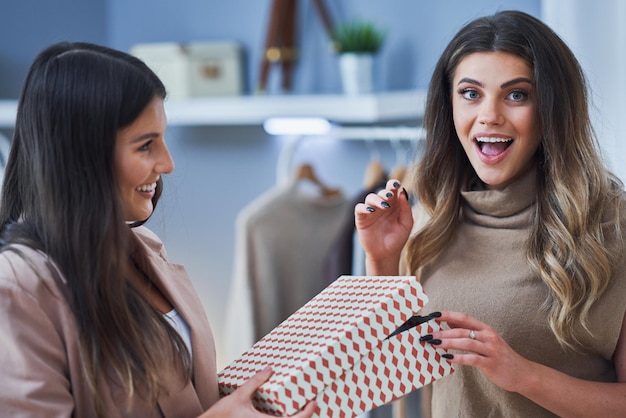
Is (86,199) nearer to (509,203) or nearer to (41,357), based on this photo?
(41,357)

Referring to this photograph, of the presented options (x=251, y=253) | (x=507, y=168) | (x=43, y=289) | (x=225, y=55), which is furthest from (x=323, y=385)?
(x=225, y=55)

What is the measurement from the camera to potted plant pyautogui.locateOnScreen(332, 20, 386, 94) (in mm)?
2838

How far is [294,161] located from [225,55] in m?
0.46

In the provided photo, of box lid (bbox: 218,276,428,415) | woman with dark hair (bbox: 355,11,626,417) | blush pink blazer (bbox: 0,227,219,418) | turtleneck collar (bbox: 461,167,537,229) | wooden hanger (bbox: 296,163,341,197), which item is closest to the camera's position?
blush pink blazer (bbox: 0,227,219,418)

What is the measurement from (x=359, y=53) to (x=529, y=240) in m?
1.44

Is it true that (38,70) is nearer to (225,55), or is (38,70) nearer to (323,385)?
(323,385)

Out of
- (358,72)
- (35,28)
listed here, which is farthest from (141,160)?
(35,28)

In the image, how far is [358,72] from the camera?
9.36 ft

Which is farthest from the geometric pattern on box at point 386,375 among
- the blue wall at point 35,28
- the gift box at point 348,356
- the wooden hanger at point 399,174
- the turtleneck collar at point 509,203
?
the blue wall at point 35,28

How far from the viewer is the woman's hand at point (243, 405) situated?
46.6 inches

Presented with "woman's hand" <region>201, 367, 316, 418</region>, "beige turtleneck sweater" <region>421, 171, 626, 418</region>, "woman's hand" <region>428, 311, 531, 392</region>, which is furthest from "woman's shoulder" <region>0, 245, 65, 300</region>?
"beige turtleneck sweater" <region>421, 171, 626, 418</region>

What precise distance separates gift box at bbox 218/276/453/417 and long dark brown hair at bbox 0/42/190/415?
167mm

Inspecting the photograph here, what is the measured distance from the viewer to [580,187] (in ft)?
4.88

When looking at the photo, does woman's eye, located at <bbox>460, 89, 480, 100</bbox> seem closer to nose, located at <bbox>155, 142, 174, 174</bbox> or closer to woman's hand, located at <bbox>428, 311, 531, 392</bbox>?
woman's hand, located at <bbox>428, 311, 531, 392</bbox>
